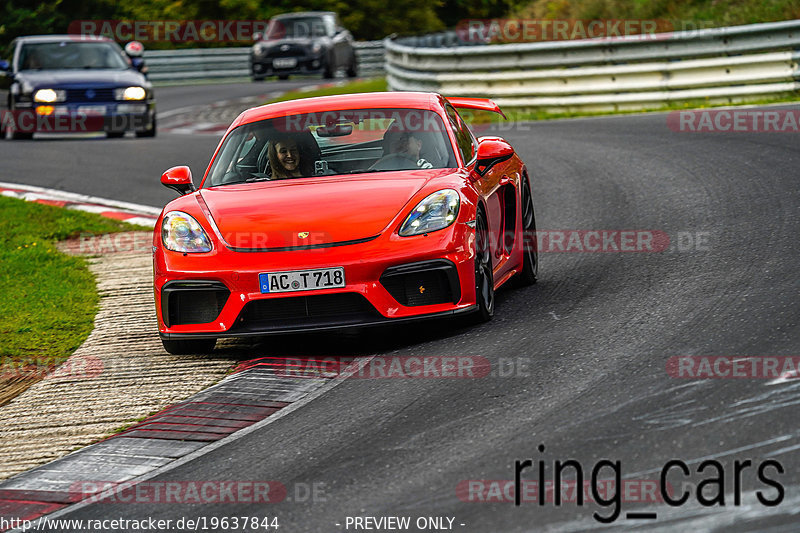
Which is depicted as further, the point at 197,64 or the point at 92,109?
the point at 197,64

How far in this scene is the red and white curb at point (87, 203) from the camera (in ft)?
43.3

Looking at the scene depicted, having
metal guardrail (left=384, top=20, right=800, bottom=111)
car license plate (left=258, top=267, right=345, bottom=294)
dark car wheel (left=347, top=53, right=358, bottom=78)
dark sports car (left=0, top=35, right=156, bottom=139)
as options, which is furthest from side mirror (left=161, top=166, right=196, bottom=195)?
dark car wheel (left=347, top=53, right=358, bottom=78)

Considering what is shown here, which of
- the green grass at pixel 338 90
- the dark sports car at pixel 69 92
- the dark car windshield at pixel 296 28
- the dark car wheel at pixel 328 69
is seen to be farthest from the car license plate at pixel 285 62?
the dark sports car at pixel 69 92

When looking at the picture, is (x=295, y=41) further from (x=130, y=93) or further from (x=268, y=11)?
(x=130, y=93)

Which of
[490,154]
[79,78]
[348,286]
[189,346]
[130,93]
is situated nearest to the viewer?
[348,286]

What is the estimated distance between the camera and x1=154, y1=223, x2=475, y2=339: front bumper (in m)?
6.93

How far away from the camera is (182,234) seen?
7.39 m

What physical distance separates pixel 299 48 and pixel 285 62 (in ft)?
1.84

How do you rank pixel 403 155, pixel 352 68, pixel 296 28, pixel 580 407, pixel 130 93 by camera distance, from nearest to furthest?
pixel 580 407
pixel 403 155
pixel 130 93
pixel 296 28
pixel 352 68

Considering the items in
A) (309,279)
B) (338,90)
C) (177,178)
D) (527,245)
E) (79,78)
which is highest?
(177,178)

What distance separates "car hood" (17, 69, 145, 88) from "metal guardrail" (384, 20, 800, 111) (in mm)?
5036

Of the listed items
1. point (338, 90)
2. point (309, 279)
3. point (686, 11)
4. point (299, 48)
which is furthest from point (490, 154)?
point (299, 48)

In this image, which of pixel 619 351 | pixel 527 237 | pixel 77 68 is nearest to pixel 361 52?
pixel 77 68

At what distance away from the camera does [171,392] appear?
6.71 meters
